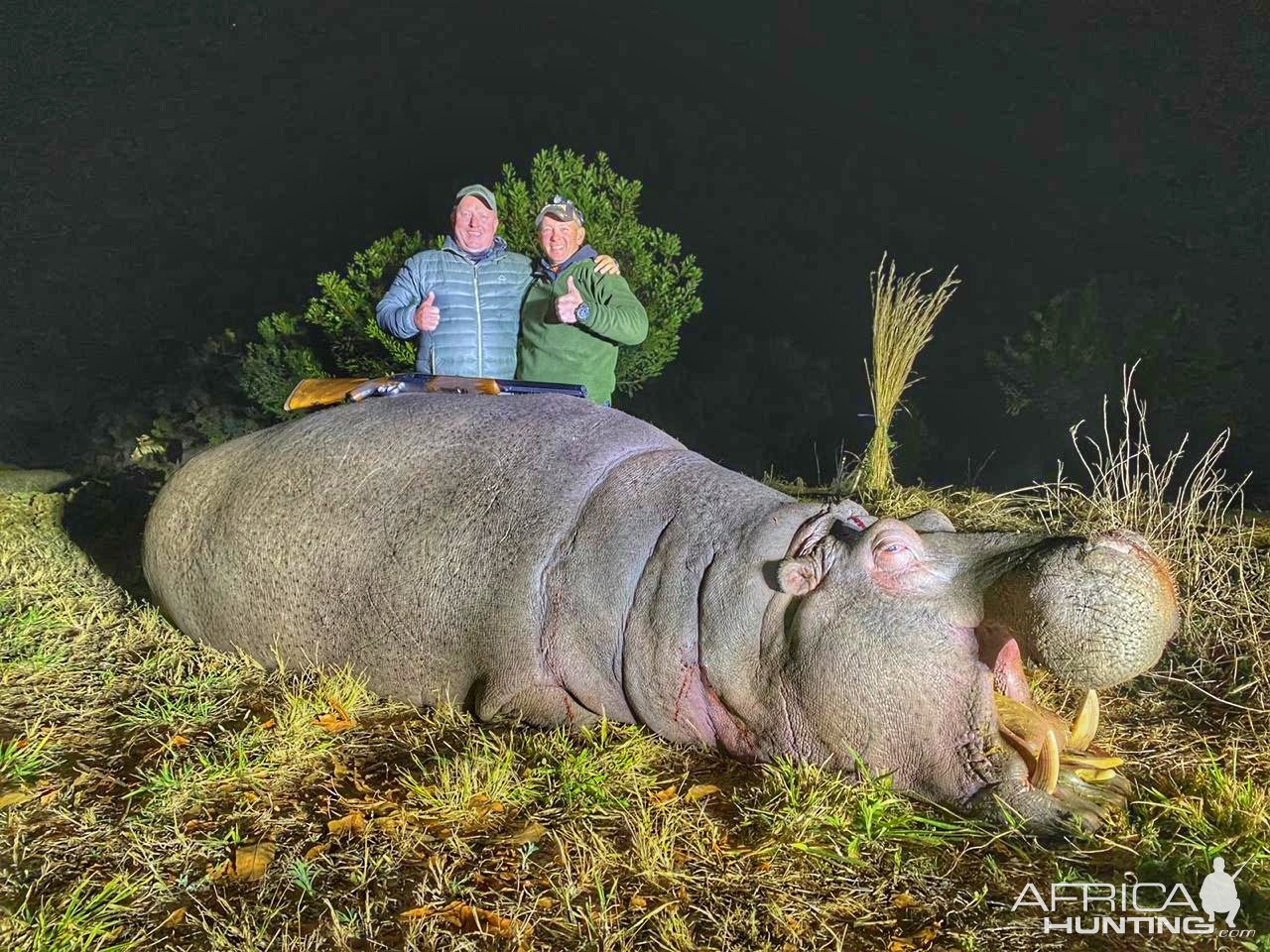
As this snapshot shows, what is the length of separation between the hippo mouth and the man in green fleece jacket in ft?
6.18

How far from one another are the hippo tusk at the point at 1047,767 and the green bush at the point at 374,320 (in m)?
3.32

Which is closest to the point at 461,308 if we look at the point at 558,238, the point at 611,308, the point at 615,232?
the point at 558,238

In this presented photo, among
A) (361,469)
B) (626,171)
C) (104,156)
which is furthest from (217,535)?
(104,156)

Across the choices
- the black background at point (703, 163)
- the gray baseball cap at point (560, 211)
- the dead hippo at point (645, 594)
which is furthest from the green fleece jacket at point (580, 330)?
the black background at point (703, 163)

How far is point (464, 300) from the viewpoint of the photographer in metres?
3.26

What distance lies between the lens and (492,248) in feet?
11.1

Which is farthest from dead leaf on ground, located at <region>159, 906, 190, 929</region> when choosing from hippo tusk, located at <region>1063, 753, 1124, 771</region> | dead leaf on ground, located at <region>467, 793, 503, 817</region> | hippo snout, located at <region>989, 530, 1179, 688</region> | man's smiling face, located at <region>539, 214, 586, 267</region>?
man's smiling face, located at <region>539, 214, 586, 267</region>

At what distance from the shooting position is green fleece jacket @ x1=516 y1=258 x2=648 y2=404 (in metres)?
3.15

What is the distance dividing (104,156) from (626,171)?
4072 mm

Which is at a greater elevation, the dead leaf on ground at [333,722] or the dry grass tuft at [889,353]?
the dry grass tuft at [889,353]

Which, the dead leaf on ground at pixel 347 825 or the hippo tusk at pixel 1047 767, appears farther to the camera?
the dead leaf on ground at pixel 347 825

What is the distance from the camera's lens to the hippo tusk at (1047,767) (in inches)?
65.9

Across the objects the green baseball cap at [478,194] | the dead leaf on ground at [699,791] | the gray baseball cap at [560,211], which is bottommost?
the dead leaf on ground at [699,791]

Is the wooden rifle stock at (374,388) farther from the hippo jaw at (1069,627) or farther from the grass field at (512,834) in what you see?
the hippo jaw at (1069,627)
